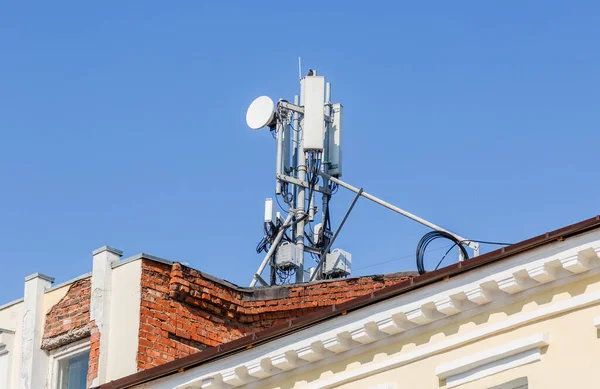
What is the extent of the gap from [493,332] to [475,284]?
0.57 meters

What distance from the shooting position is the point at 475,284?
17109mm

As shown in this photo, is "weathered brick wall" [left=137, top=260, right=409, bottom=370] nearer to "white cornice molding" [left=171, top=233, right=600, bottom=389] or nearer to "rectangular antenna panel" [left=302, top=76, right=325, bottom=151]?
"white cornice molding" [left=171, top=233, right=600, bottom=389]

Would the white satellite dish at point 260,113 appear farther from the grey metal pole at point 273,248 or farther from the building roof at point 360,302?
the building roof at point 360,302

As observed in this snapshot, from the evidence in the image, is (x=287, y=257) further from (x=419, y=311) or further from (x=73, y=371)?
(x=419, y=311)

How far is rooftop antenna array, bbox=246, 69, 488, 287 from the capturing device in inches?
1265

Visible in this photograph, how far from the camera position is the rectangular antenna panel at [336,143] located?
→ 1326 inches

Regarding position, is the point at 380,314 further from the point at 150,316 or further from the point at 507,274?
the point at 150,316

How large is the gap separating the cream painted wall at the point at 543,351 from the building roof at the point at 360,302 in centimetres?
54

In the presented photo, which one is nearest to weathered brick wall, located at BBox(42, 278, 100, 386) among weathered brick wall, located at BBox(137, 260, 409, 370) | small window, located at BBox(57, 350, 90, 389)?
small window, located at BBox(57, 350, 90, 389)

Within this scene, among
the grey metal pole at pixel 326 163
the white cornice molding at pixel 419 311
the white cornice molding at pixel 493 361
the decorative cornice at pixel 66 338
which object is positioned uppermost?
the grey metal pole at pixel 326 163

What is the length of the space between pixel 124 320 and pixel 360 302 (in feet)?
23.0

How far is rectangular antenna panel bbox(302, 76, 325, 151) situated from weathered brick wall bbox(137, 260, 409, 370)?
645 cm

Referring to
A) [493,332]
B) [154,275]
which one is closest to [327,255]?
[154,275]

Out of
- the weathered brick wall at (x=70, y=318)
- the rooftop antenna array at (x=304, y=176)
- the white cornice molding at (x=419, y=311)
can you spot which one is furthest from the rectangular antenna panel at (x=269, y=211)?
the white cornice molding at (x=419, y=311)
